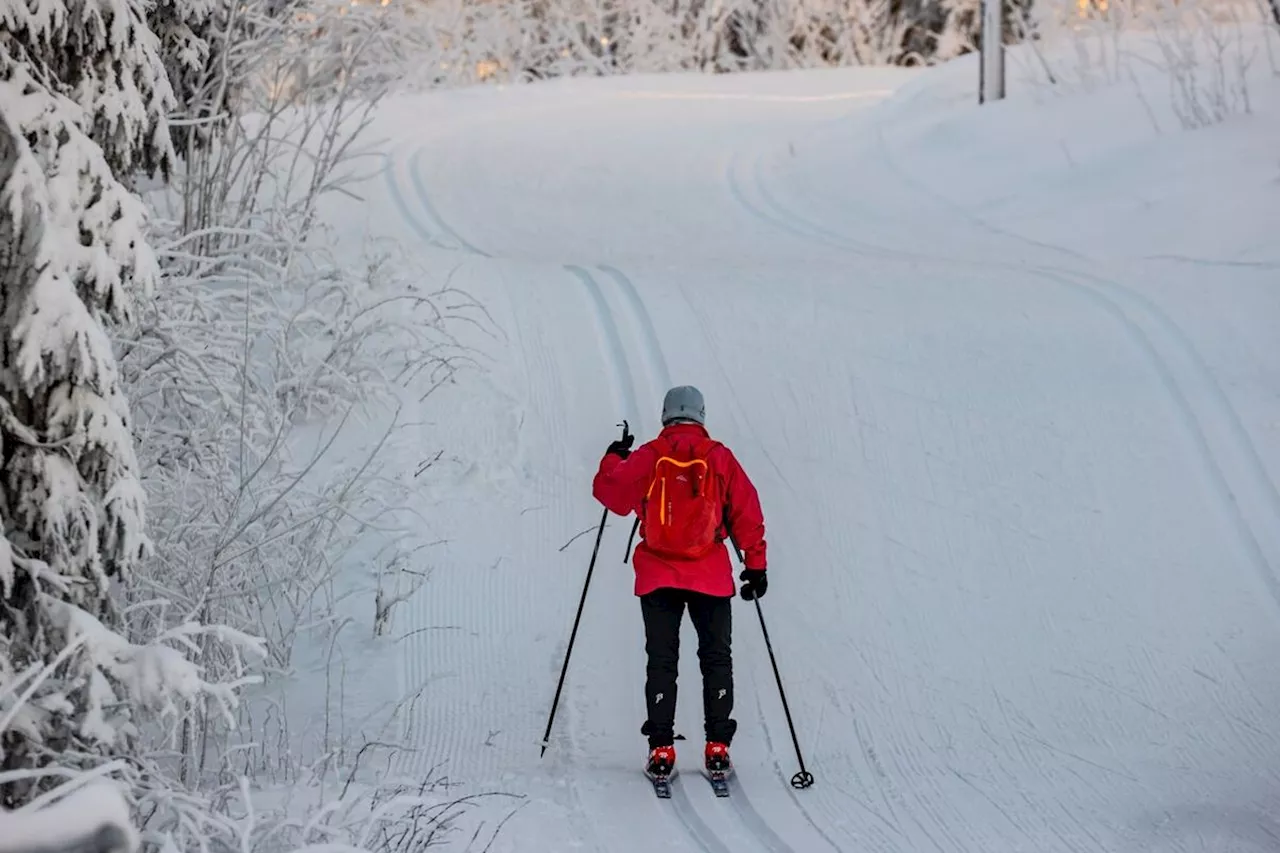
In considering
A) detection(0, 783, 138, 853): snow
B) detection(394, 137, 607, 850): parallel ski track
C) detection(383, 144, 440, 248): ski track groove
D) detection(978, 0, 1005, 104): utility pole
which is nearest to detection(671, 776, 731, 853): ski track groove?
detection(394, 137, 607, 850): parallel ski track

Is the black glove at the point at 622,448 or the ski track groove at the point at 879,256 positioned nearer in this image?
the ski track groove at the point at 879,256

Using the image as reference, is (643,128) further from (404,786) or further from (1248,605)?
(404,786)

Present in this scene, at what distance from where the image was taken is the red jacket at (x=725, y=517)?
638 centimetres

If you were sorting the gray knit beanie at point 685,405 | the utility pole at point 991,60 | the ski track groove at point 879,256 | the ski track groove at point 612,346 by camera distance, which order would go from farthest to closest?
1. the utility pole at point 991,60
2. the ski track groove at point 612,346
3. the gray knit beanie at point 685,405
4. the ski track groove at point 879,256

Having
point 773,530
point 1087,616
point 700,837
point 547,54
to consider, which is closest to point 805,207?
point 773,530

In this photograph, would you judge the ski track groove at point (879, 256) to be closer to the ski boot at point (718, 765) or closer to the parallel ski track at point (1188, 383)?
the parallel ski track at point (1188, 383)

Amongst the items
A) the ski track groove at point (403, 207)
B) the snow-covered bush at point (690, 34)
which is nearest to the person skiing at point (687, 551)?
the ski track groove at point (403, 207)

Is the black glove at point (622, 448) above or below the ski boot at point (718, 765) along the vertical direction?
above

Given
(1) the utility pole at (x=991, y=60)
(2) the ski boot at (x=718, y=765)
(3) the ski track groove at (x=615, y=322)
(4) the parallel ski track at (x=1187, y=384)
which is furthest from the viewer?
(1) the utility pole at (x=991, y=60)

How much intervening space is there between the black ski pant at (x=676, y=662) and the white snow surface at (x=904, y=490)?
11.4 inches

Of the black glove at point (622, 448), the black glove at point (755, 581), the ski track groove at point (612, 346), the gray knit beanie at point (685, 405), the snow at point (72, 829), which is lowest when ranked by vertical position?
the black glove at point (755, 581)

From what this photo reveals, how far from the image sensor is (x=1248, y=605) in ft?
26.1

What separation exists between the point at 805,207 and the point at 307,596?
27.2ft

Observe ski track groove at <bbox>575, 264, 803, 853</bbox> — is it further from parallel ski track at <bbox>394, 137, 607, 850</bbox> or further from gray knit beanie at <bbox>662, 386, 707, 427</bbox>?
gray knit beanie at <bbox>662, 386, 707, 427</bbox>
